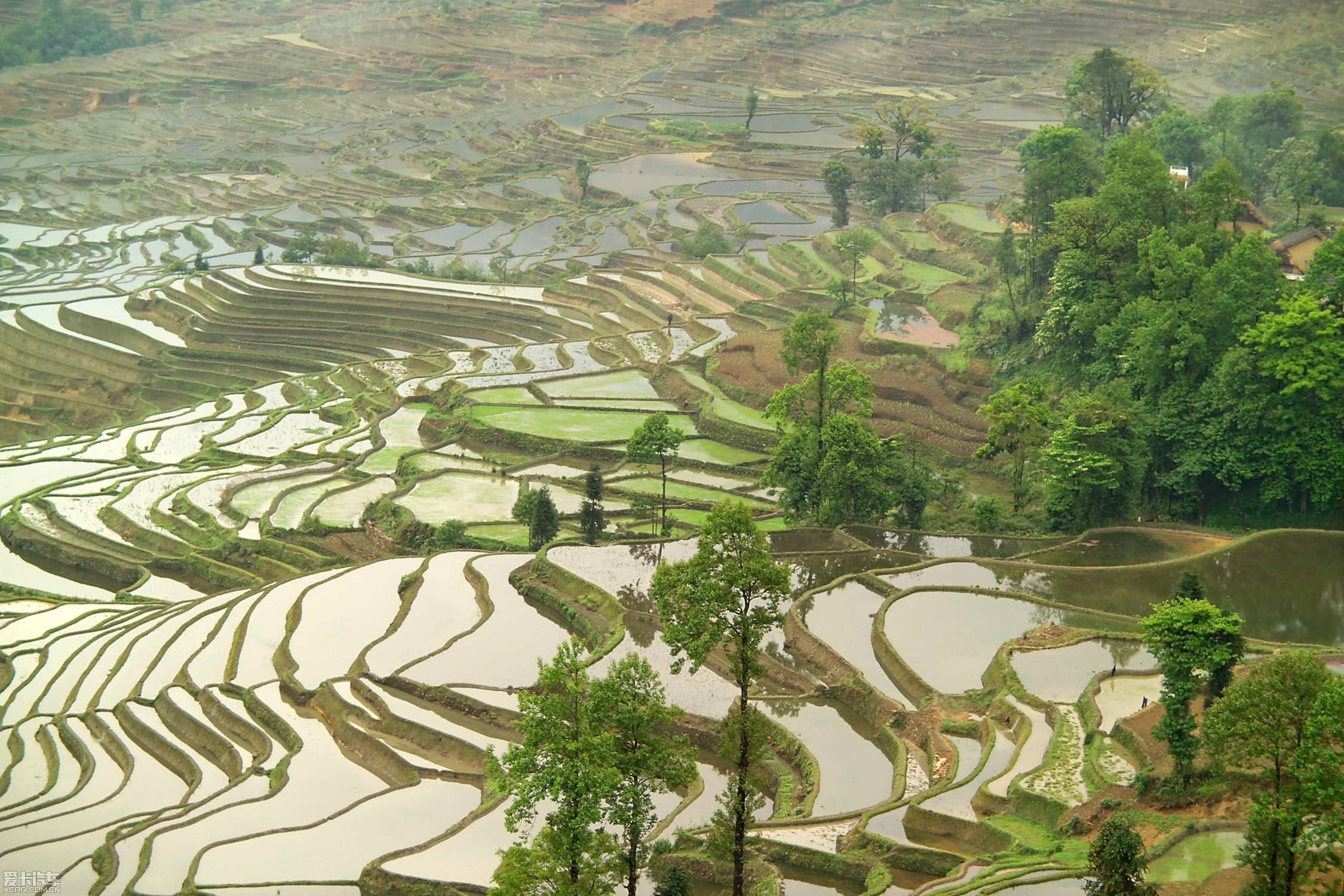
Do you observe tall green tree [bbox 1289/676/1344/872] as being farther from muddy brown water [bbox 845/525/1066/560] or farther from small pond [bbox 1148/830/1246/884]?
muddy brown water [bbox 845/525/1066/560]

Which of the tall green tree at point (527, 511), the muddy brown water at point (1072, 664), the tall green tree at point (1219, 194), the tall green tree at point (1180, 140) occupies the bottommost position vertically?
the tall green tree at point (527, 511)

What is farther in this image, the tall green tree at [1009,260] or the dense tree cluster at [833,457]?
the tall green tree at [1009,260]

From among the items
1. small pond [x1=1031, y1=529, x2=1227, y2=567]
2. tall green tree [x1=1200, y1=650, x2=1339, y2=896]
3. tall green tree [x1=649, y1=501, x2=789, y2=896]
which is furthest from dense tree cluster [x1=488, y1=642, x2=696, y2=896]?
small pond [x1=1031, y1=529, x2=1227, y2=567]

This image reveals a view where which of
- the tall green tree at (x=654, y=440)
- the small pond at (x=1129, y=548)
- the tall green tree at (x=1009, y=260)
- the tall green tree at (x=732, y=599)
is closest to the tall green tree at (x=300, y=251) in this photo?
the tall green tree at (x=1009, y=260)

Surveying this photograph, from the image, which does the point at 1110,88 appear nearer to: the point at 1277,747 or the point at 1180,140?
the point at 1180,140

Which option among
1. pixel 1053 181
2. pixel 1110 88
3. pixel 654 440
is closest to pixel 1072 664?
pixel 654 440

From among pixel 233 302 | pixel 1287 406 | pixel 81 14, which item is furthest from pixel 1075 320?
pixel 81 14

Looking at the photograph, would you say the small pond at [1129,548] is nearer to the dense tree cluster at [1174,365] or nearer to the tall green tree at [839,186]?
the dense tree cluster at [1174,365]

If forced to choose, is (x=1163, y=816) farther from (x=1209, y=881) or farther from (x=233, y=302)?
(x=233, y=302)
